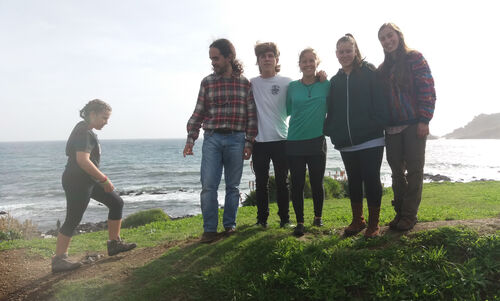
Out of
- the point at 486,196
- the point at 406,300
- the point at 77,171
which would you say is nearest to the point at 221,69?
the point at 77,171

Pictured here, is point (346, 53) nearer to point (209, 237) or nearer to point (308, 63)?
point (308, 63)

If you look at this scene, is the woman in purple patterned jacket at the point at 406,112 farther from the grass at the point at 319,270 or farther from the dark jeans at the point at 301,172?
the dark jeans at the point at 301,172

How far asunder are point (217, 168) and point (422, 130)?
290cm

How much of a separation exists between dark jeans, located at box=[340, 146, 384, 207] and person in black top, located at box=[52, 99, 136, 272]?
144 inches

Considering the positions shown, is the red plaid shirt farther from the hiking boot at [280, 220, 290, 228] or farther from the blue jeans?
the hiking boot at [280, 220, 290, 228]

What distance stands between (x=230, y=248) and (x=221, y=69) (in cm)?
268

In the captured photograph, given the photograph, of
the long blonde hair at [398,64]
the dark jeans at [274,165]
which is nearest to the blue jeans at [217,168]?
the dark jeans at [274,165]

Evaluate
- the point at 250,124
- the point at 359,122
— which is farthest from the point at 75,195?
the point at 359,122

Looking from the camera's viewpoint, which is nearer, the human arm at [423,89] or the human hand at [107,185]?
the human arm at [423,89]

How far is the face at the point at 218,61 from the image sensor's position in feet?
16.5

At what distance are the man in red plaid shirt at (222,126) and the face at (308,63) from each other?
92 centimetres

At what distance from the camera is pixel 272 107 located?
516cm

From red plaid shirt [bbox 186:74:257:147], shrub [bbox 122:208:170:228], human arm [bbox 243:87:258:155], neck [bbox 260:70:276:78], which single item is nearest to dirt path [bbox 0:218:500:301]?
human arm [bbox 243:87:258:155]

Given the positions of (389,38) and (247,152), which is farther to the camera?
(247,152)
